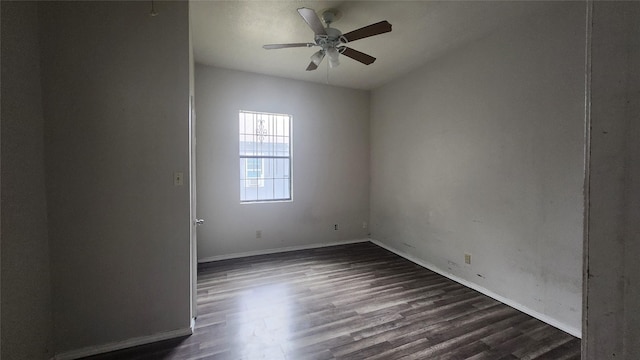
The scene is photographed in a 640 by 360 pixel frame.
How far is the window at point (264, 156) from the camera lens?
12.9ft

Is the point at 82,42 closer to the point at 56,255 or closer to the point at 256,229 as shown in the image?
the point at 56,255

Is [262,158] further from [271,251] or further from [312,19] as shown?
[312,19]

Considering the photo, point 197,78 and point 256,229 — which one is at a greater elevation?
point 197,78

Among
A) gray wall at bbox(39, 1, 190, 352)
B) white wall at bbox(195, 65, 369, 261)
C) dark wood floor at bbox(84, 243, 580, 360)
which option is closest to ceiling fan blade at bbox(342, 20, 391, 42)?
gray wall at bbox(39, 1, 190, 352)

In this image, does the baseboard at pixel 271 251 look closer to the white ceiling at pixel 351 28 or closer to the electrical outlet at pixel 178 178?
the electrical outlet at pixel 178 178

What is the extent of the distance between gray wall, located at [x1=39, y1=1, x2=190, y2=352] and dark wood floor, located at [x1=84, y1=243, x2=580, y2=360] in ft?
1.09

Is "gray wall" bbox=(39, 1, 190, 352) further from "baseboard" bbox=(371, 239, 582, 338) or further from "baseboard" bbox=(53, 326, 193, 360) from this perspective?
"baseboard" bbox=(371, 239, 582, 338)

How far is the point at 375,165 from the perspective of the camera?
4.54 meters

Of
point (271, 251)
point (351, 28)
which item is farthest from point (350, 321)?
point (351, 28)

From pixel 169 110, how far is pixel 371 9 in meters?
1.95

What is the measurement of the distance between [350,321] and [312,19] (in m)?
2.55

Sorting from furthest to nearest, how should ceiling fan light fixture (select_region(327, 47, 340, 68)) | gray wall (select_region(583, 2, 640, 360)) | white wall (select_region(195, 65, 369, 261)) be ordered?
white wall (select_region(195, 65, 369, 261))
ceiling fan light fixture (select_region(327, 47, 340, 68))
gray wall (select_region(583, 2, 640, 360))

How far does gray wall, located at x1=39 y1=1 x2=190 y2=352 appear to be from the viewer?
169 centimetres

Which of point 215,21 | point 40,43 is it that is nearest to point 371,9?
point 215,21
